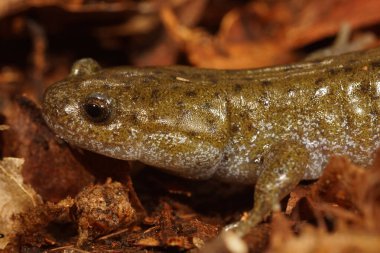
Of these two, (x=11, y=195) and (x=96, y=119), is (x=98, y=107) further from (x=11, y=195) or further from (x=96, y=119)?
(x=11, y=195)

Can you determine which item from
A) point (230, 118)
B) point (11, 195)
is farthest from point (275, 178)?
point (11, 195)

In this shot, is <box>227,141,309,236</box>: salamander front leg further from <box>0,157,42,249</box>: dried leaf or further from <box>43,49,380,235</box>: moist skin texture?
<box>0,157,42,249</box>: dried leaf

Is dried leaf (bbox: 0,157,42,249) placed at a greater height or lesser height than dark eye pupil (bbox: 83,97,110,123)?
lesser

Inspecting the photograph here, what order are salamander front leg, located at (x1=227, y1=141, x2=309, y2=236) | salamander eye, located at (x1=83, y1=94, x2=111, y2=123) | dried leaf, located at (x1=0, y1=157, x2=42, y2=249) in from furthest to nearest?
salamander eye, located at (x1=83, y1=94, x2=111, y2=123)
dried leaf, located at (x1=0, y1=157, x2=42, y2=249)
salamander front leg, located at (x1=227, y1=141, x2=309, y2=236)

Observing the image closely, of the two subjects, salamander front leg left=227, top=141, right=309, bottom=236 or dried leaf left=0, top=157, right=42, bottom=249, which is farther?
dried leaf left=0, top=157, right=42, bottom=249

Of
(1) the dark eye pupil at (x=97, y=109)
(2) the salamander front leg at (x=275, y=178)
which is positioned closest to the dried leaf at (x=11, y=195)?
(1) the dark eye pupil at (x=97, y=109)

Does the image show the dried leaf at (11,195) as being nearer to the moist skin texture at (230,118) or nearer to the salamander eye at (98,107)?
the moist skin texture at (230,118)

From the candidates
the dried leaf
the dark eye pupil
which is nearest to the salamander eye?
the dark eye pupil
